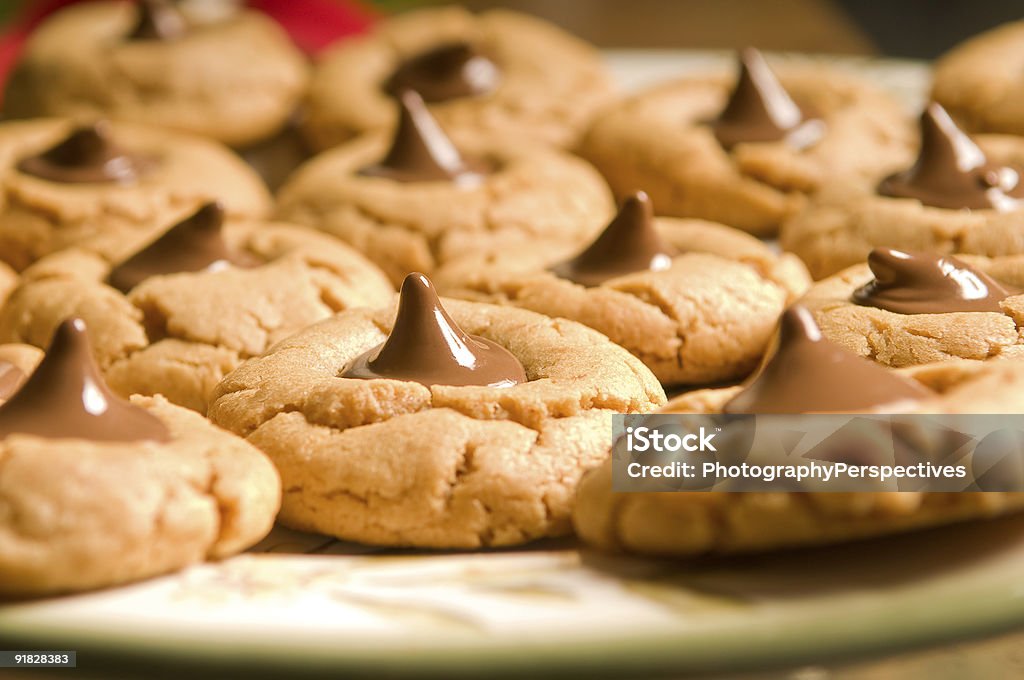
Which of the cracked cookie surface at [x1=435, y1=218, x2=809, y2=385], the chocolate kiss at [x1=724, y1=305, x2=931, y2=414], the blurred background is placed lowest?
the blurred background

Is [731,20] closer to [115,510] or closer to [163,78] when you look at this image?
[163,78]

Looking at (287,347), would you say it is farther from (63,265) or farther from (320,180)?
(320,180)

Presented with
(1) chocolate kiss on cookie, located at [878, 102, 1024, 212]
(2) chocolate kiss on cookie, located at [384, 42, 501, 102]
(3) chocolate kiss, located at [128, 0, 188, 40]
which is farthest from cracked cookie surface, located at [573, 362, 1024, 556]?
(3) chocolate kiss, located at [128, 0, 188, 40]

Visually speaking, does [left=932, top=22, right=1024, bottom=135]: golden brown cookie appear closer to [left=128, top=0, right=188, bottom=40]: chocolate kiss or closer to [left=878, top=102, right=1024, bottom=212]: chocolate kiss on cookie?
[left=878, top=102, right=1024, bottom=212]: chocolate kiss on cookie

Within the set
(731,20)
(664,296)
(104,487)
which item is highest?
(104,487)

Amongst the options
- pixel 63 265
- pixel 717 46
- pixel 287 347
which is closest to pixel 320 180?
pixel 63 265

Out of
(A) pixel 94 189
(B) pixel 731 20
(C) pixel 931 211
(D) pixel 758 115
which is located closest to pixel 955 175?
(C) pixel 931 211
